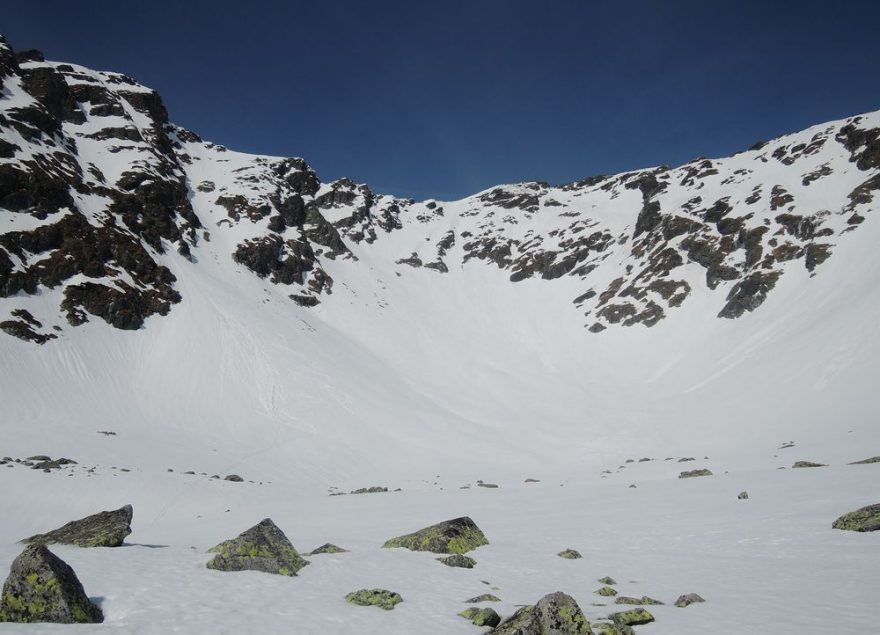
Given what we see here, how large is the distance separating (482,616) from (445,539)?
650 centimetres

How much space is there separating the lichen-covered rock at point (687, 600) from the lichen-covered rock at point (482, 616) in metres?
3.99

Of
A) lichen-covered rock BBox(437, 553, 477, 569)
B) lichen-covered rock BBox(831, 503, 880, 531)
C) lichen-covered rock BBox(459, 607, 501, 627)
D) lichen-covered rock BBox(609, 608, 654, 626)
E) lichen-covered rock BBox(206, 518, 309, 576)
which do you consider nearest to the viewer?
lichen-covered rock BBox(609, 608, 654, 626)

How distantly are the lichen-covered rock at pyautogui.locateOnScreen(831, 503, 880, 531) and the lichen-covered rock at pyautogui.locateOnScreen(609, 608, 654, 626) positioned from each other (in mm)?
9125

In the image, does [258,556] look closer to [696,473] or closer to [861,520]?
[861,520]

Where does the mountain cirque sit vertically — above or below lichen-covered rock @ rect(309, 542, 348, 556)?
above

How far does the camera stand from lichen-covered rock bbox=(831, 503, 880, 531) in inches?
554

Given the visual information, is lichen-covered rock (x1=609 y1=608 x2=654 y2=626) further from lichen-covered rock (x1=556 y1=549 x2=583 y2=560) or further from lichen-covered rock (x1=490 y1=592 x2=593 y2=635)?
lichen-covered rock (x1=556 y1=549 x2=583 y2=560)

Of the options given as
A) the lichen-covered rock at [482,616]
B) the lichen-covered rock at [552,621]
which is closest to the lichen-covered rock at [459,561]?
the lichen-covered rock at [482,616]

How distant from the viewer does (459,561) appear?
14.4 meters

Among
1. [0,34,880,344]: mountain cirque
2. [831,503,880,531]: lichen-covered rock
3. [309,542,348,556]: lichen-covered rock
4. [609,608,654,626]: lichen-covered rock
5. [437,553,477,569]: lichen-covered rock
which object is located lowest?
[609,608,654,626]: lichen-covered rock

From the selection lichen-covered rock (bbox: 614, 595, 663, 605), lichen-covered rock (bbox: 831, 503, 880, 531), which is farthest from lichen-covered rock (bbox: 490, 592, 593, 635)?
lichen-covered rock (bbox: 831, 503, 880, 531)

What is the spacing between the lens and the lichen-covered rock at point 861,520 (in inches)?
554

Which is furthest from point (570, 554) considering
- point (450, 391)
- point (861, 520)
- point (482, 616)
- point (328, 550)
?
point (450, 391)

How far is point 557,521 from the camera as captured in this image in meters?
21.0
